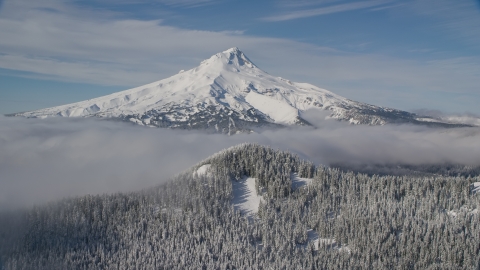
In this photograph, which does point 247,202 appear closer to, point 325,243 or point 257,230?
point 257,230

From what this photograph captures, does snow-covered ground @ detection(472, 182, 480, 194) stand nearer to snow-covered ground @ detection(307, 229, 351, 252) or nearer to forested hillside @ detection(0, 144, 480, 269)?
forested hillside @ detection(0, 144, 480, 269)

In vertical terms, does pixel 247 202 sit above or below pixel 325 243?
above

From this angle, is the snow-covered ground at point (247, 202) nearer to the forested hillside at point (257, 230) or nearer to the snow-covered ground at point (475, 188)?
the forested hillside at point (257, 230)

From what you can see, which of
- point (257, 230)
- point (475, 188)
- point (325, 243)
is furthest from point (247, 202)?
point (475, 188)

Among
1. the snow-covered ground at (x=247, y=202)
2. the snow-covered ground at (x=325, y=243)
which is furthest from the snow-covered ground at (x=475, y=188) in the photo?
the snow-covered ground at (x=247, y=202)

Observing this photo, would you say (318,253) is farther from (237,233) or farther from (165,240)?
(165,240)

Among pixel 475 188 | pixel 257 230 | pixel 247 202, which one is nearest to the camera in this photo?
pixel 257 230

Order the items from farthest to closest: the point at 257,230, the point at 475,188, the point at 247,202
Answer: the point at 475,188, the point at 247,202, the point at 257,230

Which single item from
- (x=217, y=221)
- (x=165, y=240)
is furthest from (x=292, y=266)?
(x=165, y=240)

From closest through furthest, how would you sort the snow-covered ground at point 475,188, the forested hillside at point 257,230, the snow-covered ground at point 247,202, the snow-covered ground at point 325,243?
the forested hillside at point 257,230
the snow-covered ground at point 325,243
the snow-covered ground at point 247,202
the snow-covered ground at point 475,188
